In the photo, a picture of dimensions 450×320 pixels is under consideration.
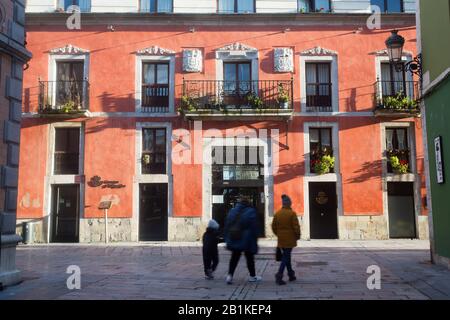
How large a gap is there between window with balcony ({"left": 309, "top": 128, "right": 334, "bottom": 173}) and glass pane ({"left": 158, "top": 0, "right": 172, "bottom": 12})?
26.0 ft

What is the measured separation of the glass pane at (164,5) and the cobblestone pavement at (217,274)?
10.2 m

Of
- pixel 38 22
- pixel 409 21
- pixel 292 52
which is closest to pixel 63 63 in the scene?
pixel 38 22

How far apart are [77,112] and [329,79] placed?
10.4m

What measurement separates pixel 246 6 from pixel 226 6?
33.5 inches

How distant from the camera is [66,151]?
18906 millimetres

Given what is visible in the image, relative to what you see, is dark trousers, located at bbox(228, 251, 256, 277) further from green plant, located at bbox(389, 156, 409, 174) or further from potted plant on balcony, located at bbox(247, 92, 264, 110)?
green plant, located at bbox(389, 156, 409, 174)

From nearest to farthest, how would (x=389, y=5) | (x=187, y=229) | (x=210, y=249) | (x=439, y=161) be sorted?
1. (x=210, y=249)
2. (x=439, y=161)
3. (x=187, y=229)
4. (x=389, y=5)

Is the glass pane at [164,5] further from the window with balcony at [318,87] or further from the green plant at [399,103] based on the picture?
the green plant at [399,103]

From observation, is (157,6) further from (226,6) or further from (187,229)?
(187,229)

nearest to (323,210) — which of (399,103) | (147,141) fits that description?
(399,103)

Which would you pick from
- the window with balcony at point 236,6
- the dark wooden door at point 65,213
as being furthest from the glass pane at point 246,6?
the dark wooden door at point 65,213

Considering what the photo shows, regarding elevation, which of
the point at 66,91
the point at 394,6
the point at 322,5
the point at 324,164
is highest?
the point at 322,5

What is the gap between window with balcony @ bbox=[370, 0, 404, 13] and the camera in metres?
19.6
